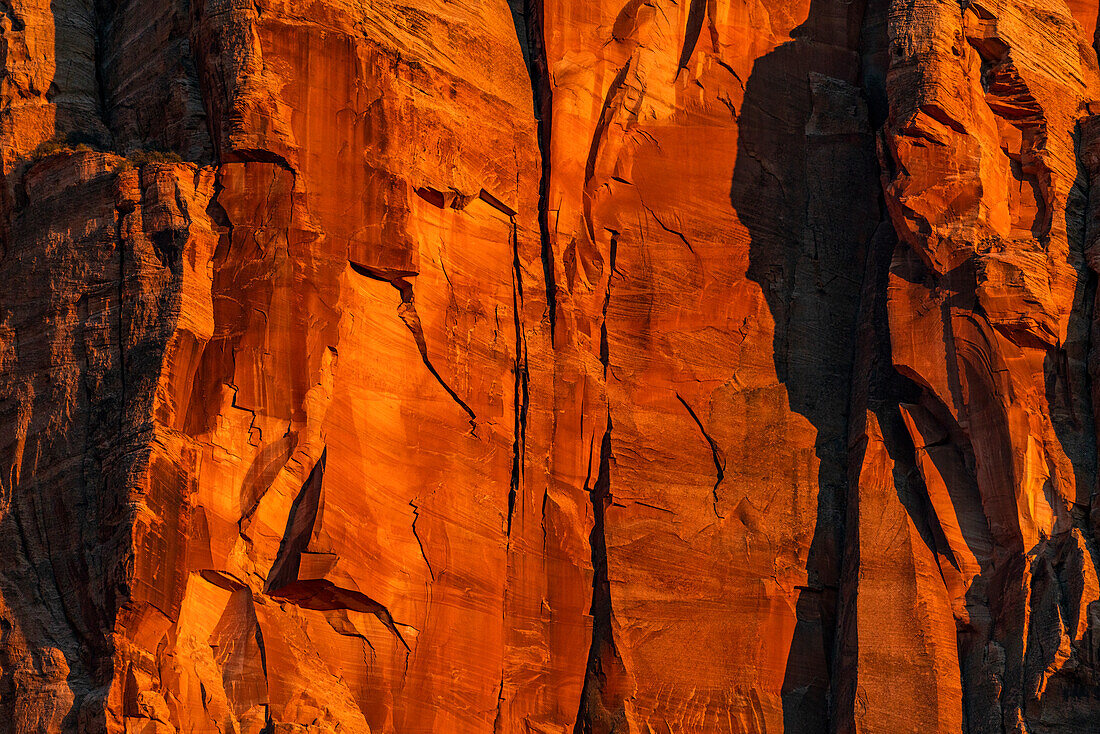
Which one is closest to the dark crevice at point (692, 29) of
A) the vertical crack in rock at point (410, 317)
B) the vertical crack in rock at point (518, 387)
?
the vertical crack in rock at point (518, 387)

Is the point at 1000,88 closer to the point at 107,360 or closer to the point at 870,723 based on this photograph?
the point at 870,723

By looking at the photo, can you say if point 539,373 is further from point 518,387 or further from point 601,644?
point 601,644

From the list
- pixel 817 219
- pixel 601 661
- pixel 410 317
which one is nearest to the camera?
pixel 601 661

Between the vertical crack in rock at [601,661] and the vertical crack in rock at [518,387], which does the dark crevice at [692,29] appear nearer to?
the vertical crack in rock at [518,387]

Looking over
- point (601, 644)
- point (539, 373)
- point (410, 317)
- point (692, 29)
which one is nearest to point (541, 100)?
point (692, 29)

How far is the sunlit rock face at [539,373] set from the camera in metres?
34.1

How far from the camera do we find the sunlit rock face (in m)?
34.1

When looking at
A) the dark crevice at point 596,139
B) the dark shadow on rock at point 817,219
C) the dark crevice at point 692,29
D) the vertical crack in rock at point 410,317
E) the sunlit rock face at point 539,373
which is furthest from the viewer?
the dark crevice at point 692,29

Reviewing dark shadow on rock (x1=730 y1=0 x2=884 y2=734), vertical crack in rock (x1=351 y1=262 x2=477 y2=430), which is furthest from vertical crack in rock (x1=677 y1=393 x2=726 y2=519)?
vertical crack in rock (x1=351 y1=262 x2=477 y2=430)

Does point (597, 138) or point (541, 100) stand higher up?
point (541, 100)

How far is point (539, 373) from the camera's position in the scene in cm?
3753

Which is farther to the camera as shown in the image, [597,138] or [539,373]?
[597,138]

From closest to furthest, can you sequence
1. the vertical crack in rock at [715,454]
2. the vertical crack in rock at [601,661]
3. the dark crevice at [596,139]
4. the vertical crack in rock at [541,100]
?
the vertical crack in rock at [601,661] < the vertical crack in rock at [715,454] < the vertical crack in rock at [541,100] < the dark crevice at [596,139]

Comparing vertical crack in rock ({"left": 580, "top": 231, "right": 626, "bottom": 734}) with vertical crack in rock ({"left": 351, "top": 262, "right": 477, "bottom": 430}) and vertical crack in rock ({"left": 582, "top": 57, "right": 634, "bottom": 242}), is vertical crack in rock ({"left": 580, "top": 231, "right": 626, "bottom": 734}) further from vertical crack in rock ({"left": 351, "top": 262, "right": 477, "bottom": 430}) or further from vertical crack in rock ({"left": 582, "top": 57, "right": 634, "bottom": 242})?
vertical crack in rock ({"left": 582, "top": 57, "right": 634, "bottom": 242})
